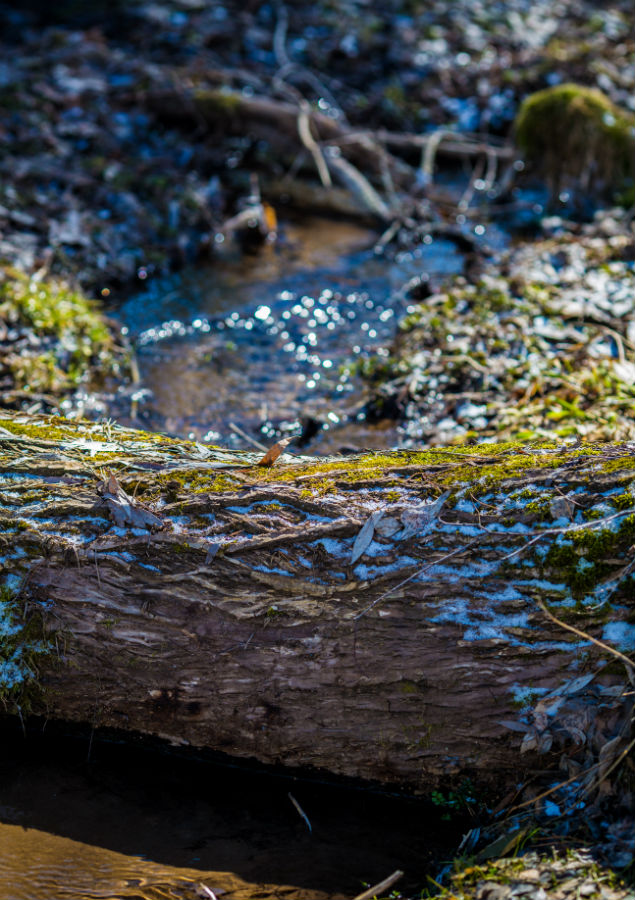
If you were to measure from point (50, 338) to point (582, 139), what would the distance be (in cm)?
529

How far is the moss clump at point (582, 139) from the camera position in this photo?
733 centimetres

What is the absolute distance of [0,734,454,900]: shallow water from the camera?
8.55 ft

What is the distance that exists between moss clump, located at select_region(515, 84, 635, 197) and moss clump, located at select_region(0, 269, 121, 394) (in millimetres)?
4711

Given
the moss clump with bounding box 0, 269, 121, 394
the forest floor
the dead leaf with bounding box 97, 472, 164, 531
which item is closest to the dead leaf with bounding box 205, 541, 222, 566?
the dead leaf with bounding box 97, 472, 164, 531

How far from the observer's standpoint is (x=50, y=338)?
5555 millimetres

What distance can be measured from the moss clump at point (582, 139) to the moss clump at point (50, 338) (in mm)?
4711

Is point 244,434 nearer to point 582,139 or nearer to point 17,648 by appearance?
point 17,648

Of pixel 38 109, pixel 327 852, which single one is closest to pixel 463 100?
pixel 38 109

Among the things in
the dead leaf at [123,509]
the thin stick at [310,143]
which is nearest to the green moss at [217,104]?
the thin stick at [310,143]

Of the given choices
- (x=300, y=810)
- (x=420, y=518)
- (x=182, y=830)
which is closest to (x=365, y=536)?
(x=420, y=518)

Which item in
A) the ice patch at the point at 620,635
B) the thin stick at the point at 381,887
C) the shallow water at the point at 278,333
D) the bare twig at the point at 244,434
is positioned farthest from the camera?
the shallow water at the point at 278,333

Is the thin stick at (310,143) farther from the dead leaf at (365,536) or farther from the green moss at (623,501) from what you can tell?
the green moss at (623,501)

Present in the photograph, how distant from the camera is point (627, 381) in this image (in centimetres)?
473

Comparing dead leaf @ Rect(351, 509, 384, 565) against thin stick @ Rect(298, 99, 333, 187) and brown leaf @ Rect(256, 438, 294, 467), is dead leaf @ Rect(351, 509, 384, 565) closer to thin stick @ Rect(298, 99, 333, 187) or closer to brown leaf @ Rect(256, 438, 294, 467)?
brown leaf @ Rect(256, 438, 294, 467)
